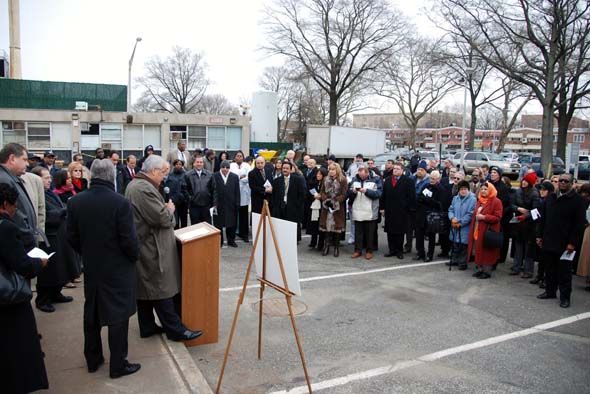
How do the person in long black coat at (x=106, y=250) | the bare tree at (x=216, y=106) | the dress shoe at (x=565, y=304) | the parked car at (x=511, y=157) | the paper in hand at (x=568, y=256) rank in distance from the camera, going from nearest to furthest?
the person in long black coat at (x=106, y=250), the paper in hand at (x=568, y=256), the dress shoe at (x=565, y=304), the parked car at (x=511, y=157), the bare tree at (x=216, y=106)

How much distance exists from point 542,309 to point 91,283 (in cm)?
593

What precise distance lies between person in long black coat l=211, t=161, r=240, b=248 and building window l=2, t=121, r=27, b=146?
20.1 meters

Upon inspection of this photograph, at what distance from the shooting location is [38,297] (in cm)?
576

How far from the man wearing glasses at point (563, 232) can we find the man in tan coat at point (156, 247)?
522cm

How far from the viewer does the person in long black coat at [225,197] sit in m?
9.93

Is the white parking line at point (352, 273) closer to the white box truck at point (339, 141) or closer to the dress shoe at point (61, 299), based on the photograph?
the dress shoe at point (61, 299)

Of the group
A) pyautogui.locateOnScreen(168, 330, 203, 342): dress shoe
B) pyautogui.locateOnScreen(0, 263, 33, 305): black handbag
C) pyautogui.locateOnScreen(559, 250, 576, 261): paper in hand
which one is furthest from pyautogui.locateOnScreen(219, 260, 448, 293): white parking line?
pyautogui.locateOnScreen(0, 263, 33, 305): black handbag

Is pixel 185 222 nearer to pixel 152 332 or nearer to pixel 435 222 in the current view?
pixel 435 222

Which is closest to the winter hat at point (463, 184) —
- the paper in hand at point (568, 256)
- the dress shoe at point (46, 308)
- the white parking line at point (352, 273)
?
the white parking line at point (352, 273)

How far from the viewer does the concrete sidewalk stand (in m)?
3.93

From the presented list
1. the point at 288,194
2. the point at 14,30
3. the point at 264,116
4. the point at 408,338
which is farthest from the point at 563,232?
the point at 14,30

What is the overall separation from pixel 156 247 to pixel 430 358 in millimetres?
3013

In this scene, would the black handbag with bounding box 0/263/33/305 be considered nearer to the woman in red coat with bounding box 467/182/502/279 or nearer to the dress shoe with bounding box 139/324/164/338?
the dress shoe with bounding box 139/324/164/338

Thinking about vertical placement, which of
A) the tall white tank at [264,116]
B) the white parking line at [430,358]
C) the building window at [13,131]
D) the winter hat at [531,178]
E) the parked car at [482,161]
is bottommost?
the white parking line at [430,358]
